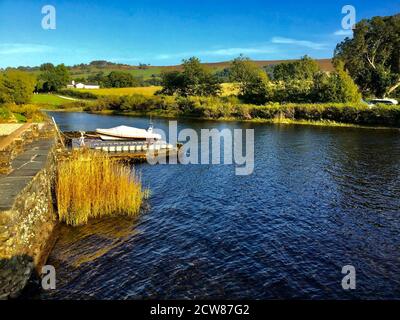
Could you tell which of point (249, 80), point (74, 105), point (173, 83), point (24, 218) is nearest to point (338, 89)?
point (249, 80)

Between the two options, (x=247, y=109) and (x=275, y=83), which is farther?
(x=275, y=83)

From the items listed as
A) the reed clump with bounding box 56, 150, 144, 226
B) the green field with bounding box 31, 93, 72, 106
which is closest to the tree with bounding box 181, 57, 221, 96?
the green field with bounding box 31, 93, 72, 106

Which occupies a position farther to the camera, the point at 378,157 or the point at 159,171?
the point at 378,157

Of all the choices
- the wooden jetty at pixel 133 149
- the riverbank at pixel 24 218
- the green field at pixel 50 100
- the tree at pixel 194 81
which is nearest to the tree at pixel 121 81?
the green field at pixel 50 100

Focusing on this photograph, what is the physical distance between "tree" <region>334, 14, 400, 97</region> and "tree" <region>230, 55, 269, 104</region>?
19.9 m

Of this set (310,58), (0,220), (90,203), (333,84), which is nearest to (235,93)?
(310,58)

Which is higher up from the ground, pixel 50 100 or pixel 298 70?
pixel 298 70

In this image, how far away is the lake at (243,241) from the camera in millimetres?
13844

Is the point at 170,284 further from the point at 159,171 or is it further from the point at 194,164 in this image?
the point at 194,164

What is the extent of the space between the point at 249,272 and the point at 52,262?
7.64m

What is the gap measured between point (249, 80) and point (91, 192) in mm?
87595

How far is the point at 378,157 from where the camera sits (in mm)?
37312

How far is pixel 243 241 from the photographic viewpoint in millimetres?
17859

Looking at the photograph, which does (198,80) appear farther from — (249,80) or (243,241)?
(243,241)
